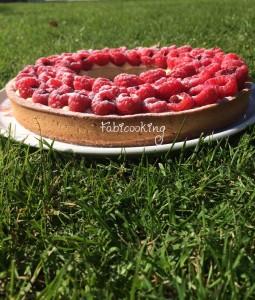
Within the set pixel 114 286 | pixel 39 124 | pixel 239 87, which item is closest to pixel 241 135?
pixel 239 87

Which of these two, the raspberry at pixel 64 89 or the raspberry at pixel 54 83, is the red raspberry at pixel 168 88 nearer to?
the raspberry at pixel 64 89

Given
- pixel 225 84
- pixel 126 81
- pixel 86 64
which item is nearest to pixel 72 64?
pixel 86 64

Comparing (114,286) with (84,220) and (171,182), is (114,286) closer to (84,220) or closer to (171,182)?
(84,220)

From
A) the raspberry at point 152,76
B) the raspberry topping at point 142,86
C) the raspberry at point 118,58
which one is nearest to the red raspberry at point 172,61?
the raspberry topping at point 142,86

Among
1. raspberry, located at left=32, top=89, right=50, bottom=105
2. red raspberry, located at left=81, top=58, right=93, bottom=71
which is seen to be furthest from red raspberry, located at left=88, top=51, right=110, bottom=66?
raspberry, located at left=32, top=89, right=50, bottom=105

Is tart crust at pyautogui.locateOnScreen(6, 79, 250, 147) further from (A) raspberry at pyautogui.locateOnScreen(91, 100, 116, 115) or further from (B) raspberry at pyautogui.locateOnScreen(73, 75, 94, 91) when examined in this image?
(B) raspberry at pyautogui.locateOnScreen(73, 75, 94, 91)

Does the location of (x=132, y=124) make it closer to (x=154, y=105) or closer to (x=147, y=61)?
(x=154, y=105)
